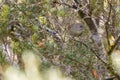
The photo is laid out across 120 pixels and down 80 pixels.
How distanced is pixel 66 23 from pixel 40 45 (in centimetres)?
75

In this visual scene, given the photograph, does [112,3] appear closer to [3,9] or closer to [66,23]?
[66,23]

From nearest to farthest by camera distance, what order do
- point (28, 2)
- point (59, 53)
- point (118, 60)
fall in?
point (118, 60) → point (28, 2) → point (59, 53)

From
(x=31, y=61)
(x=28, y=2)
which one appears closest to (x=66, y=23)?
(x=28, y=2)

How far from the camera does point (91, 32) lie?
3.09 meters

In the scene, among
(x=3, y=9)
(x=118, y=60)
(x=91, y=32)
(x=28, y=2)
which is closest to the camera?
(x=3, y=9)

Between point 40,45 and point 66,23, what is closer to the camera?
point 40,45

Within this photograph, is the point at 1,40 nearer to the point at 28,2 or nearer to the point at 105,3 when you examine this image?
the point at 28,2

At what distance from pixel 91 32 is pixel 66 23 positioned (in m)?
0.32

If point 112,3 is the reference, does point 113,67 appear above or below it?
below

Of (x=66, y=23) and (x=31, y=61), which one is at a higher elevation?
(x=66, y=23)

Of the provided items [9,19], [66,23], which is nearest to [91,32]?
[66,23]

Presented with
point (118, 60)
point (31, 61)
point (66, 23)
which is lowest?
point (31, 61)

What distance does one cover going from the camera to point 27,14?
2438 mm

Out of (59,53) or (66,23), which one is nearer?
(59,53)
